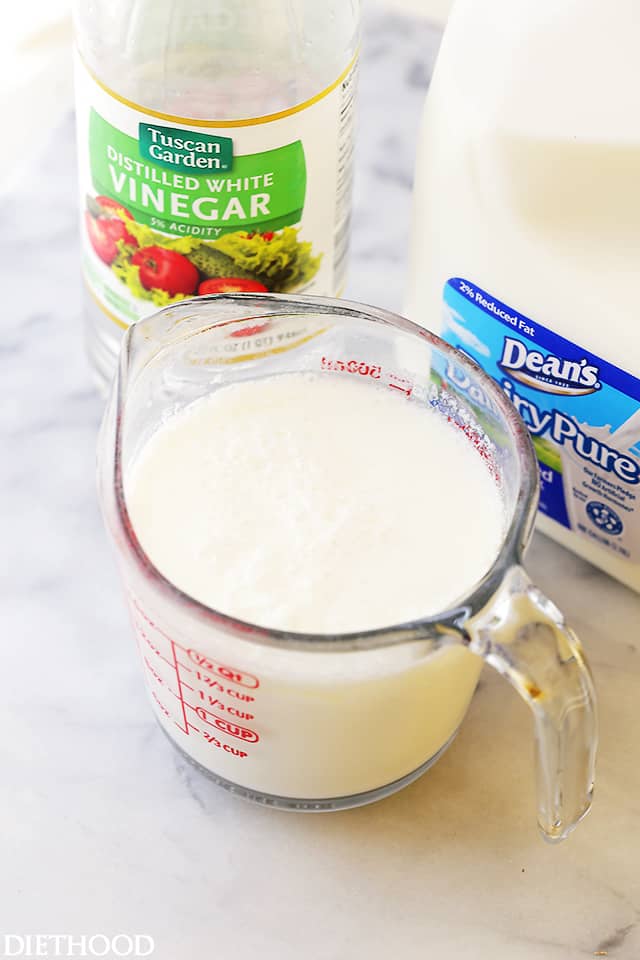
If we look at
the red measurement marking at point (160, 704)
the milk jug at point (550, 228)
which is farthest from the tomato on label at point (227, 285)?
the red measurement marking at point (160, 704)

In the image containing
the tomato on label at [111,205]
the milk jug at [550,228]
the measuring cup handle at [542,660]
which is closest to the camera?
the measuring cup handle at [542,660]

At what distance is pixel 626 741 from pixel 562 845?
0.27ft

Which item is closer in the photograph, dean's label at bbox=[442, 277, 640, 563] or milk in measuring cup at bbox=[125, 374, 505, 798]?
milk in measuring cup at bbox=[125, 374, 505, 798]

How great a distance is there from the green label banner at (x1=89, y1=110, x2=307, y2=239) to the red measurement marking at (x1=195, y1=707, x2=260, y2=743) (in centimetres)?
31

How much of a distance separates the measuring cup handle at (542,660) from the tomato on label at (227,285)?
0.34m

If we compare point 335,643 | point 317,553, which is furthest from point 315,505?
point 335,643

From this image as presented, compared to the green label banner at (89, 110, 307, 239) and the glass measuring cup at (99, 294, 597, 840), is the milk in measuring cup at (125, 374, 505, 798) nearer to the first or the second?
the glass measuring cup at (99, 294, 597, 840)

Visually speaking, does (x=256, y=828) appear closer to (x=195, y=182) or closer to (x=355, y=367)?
(x=355, y=367)

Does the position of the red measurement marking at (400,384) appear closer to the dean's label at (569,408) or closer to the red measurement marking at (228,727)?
the dean's label at (569,408)

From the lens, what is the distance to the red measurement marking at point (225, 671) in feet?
2.12

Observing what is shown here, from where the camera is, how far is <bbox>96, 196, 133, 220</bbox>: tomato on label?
864mm

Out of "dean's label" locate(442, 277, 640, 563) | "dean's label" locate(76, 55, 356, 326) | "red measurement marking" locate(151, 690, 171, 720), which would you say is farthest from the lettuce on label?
"red measurement marking" locate(151, 690, 171, 720)

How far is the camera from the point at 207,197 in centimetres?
84

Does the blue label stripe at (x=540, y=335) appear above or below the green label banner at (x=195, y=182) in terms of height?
below
